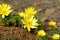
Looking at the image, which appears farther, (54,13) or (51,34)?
(54,13)

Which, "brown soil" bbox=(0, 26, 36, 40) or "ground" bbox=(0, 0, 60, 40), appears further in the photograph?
"ground" bbox=(0, 0, 60, 40)

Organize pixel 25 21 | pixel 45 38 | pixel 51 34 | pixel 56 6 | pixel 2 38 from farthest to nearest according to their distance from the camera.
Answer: pixel 56 6 < pixel 51 34 < pixel 45 38 < pixel 25 21 < pixel 2 38

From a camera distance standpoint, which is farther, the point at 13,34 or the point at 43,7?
the point at 43,7

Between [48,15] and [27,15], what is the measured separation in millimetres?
1263

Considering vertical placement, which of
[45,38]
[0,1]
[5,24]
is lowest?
[45,38]

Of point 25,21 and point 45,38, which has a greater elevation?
point 25,21

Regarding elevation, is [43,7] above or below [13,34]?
above

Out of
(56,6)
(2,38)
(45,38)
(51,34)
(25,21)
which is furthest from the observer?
(56,6)

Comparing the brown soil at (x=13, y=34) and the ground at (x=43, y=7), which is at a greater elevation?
the ground at (x=43, y=7)

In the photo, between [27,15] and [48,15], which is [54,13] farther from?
[27,15]

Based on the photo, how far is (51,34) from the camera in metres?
3.57

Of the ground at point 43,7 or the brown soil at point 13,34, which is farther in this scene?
the ground at point 43,7

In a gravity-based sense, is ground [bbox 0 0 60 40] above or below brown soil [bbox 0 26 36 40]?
→ above

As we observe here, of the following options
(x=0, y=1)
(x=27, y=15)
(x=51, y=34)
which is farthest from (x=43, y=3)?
(x=27, y=15)
